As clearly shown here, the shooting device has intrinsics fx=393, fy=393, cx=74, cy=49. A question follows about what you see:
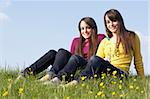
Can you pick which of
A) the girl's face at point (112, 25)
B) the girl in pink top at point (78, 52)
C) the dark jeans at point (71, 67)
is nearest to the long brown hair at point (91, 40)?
the girl in pink top at point (78, 52)

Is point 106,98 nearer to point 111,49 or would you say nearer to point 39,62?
point 111,49

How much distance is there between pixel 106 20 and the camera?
5.61m

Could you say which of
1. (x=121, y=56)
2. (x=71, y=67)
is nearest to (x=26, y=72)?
(x=71, y=67)

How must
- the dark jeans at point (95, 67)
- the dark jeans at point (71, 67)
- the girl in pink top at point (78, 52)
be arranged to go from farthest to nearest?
1. the girl in pink top at point (78, 52)
2. the dark jeans at point (71, 67)
3. the dark jeans at point (95, 67)

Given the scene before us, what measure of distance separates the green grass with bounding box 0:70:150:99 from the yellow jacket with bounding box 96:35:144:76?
18 cm

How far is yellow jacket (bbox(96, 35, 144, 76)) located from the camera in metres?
5.54

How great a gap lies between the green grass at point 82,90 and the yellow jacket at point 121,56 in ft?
0.60

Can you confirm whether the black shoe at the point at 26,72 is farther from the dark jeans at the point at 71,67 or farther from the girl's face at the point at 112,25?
the girl's face at the point at 112,25

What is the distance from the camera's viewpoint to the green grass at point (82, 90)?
3889 millimetres

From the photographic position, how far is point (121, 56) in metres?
5.55

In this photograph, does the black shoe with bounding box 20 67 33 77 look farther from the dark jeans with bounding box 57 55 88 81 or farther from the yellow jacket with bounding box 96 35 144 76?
the yellow jacket with bounding box 96 35 144 76

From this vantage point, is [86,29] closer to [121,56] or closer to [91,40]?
[91,40]

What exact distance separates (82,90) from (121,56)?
4.18ft

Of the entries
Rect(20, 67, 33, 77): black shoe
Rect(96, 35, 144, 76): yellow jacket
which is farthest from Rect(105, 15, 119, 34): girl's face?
Rect(20, 67, 33, 77): black shoe
